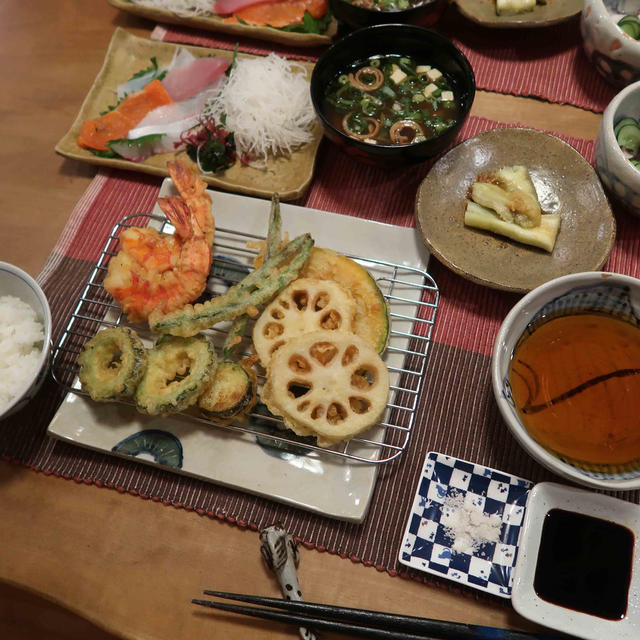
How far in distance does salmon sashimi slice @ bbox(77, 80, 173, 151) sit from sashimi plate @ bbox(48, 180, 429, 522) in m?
0.98

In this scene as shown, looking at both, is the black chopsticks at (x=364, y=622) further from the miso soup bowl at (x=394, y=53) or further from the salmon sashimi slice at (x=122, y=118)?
the salmon sashimi slice at (x=122, y=118)

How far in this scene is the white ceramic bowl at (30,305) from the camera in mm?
2043

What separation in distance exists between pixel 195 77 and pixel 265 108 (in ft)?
1.66

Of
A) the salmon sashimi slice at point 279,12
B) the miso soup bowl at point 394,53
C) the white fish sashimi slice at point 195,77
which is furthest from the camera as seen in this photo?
the salmon sashimi slice at point 279,12

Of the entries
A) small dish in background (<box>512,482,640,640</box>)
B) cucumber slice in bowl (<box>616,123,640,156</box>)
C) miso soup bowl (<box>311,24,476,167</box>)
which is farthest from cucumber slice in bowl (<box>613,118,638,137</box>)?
small dish in background (<box>512,482,640,640</box>)

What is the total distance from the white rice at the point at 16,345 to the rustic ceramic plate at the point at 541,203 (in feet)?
5.41

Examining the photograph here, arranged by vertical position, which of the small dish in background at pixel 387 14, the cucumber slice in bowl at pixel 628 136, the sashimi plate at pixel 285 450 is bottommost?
the sashimi plate at pixel 285 450

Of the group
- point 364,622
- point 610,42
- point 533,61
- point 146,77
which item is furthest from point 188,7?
point 364,622

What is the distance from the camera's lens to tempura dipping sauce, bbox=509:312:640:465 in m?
1.86

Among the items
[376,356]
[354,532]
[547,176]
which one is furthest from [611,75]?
[354,532]

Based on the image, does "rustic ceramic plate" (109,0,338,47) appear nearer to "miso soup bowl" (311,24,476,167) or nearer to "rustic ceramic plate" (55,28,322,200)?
"rustic ceramic plate" (55,28,322,200)

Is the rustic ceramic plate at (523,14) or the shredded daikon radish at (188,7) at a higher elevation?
the rustic ceramic plate at (523,14)

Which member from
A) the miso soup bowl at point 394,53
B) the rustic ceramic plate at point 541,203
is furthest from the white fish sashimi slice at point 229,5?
the rustic ceramic plate at point 541,203

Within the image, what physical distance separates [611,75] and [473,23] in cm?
75
